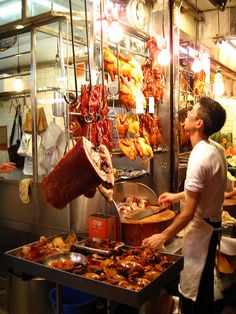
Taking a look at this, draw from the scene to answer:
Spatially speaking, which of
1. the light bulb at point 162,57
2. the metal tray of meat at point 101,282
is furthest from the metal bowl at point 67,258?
the light bulb at point 162,57

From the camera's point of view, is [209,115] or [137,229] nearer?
[209,115]

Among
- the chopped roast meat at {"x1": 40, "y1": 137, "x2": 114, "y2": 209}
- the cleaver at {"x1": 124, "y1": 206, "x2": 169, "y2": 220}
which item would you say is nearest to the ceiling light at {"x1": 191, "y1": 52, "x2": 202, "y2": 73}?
the cleaver at {"x1": 124, "y1": 206, "x2": 169, "y2": 220}

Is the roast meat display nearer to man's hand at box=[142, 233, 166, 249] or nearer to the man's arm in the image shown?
man's hand at box=[142, 233, 166, 249]

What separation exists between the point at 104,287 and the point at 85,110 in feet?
6.53

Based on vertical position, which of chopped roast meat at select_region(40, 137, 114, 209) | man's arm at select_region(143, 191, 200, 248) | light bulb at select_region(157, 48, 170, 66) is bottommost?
man's arm at select_region(143, 191, 200, 248)

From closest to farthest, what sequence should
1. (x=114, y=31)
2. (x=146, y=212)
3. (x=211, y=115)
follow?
(x=211, y=115), (x=114, y=31), (x=146, y=212)

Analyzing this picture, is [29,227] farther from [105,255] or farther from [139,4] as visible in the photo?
[139,4]

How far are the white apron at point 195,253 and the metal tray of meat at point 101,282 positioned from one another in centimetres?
70

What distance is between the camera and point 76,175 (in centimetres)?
269

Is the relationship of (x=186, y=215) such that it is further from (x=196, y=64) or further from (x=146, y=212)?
(x=196, y=64)

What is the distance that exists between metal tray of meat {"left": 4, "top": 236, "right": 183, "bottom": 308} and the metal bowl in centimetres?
14

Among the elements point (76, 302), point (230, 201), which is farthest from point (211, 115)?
point (230, 201)

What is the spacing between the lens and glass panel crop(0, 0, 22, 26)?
201 inches

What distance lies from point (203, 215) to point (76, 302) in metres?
1.47
